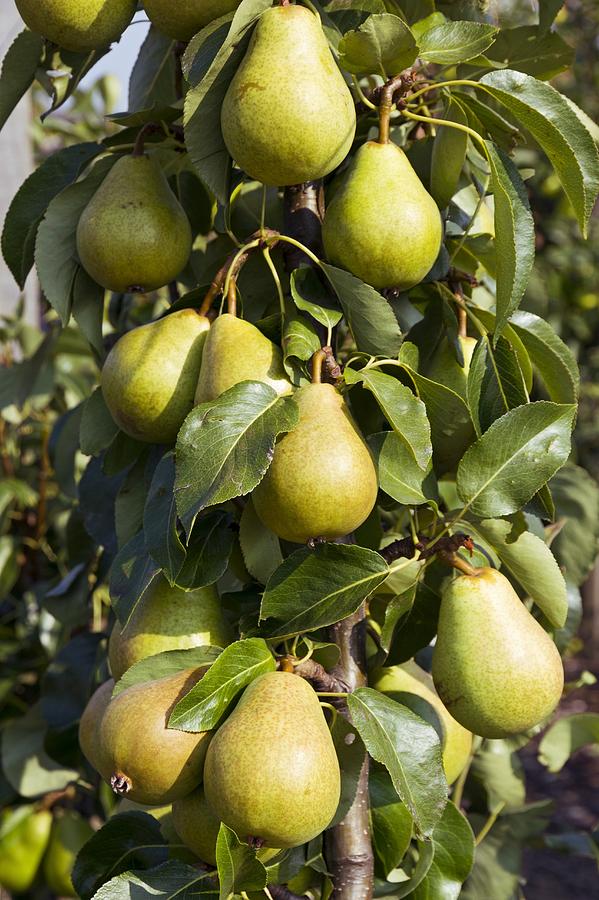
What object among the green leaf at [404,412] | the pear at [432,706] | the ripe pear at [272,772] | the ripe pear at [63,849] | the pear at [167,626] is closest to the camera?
the ripe pear at [272,772]

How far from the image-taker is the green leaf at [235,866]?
81 centimetres

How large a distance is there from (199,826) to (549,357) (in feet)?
2.02

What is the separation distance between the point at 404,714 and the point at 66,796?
4.99 ft

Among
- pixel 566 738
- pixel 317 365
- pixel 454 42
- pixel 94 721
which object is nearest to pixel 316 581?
pixel 317 365

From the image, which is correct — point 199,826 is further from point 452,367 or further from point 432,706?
point 452,367

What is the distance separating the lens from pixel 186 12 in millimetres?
1004

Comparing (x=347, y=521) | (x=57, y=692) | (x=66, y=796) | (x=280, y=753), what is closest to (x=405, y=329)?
(x=347, y=521)

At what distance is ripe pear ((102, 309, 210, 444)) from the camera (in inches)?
39.2

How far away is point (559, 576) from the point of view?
3.43 feet

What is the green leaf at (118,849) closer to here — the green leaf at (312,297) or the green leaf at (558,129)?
the green leaf at (312,297)

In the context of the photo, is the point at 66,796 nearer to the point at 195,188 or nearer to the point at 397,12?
the point at 195,188

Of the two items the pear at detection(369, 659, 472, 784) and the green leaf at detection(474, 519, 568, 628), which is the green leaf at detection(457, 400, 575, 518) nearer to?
the green leaf at detection(474, 519, 568, 628)

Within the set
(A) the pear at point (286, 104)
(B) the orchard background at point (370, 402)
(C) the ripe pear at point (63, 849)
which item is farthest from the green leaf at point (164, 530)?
(C) the ripe pear at point (63, 849)

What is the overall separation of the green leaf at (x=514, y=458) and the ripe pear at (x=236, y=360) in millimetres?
204
